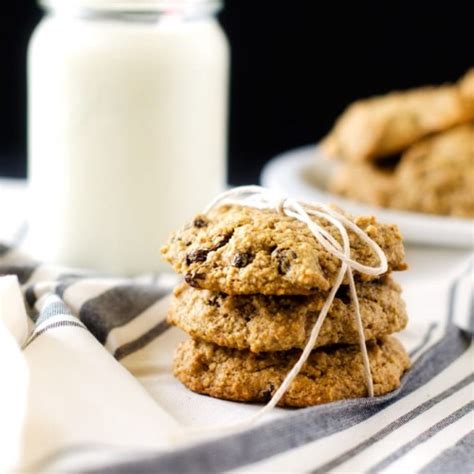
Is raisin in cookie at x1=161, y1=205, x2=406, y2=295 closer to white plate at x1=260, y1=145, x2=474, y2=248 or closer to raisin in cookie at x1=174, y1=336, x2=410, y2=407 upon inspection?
raisin in cookie at x1=174, y1=336, x2=410, y2=407

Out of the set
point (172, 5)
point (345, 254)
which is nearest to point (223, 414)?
point (345, 254)

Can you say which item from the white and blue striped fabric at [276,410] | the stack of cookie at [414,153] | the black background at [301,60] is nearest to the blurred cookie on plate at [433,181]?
the stack of cookie at [414,153]

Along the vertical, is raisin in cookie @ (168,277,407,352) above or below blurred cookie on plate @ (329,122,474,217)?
above

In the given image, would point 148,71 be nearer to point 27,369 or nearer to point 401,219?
point 401,219

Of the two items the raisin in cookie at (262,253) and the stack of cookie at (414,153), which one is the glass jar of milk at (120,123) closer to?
the stack of cookie at (414,153)

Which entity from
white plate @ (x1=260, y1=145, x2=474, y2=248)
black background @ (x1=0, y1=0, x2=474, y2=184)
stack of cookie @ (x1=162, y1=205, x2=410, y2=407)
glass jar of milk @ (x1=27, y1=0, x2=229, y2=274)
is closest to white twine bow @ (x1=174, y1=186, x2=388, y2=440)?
stack of cookie @ (x1=162, y1=205, x2=410, y2=407)

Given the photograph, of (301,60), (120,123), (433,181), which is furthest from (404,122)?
(301,60)

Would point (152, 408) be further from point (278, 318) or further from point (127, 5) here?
point (127, 5)
